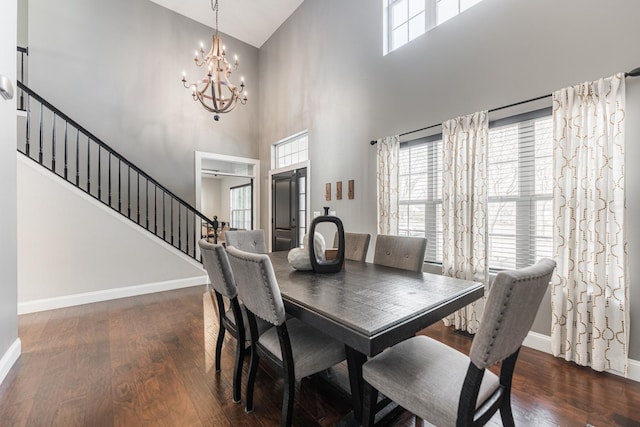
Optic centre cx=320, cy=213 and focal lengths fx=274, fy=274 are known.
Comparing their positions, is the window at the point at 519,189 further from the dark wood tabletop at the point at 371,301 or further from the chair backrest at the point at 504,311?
the chair backrest at the point at 504,311

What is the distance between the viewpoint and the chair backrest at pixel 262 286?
1.31m

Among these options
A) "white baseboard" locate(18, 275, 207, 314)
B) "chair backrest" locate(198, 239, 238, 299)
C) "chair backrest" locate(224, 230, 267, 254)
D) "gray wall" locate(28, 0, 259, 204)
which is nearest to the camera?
"chair backrest" locate(198, 239, 238, 299)

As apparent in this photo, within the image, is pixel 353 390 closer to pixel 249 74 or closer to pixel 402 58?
pixel 402 58

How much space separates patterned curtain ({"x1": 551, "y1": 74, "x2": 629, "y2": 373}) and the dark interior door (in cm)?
368

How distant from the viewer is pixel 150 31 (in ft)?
15.9

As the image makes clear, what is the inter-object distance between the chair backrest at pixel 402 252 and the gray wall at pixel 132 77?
4.16m

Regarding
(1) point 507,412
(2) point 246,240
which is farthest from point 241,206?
(1) point 507,412

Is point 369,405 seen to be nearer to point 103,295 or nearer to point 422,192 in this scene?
point 422,192

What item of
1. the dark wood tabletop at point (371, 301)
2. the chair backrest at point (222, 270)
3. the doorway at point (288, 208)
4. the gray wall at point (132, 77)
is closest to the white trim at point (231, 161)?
the gray wall at point (132, 77)

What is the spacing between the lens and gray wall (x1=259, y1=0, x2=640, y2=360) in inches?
81.0

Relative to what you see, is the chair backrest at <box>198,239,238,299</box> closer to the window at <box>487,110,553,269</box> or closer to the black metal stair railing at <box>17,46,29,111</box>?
the window at <box>487,110,553,269</box>

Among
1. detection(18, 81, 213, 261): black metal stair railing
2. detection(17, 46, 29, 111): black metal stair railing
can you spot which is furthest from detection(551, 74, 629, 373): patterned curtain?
detection(17, 46, 29, 111): black metal stair railing

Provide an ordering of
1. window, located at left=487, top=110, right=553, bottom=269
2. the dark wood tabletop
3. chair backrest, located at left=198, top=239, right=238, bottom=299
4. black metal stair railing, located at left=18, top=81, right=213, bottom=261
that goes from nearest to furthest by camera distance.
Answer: the dark wood tabletop → chair backrest, located at left=198, top=239, right=238, bottom=299 → window, located at left=487, top=110, right=553, bottom=269 → black metal stair railing, located at left=18, top=81, right=213, bottom=261

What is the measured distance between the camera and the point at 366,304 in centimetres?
133
